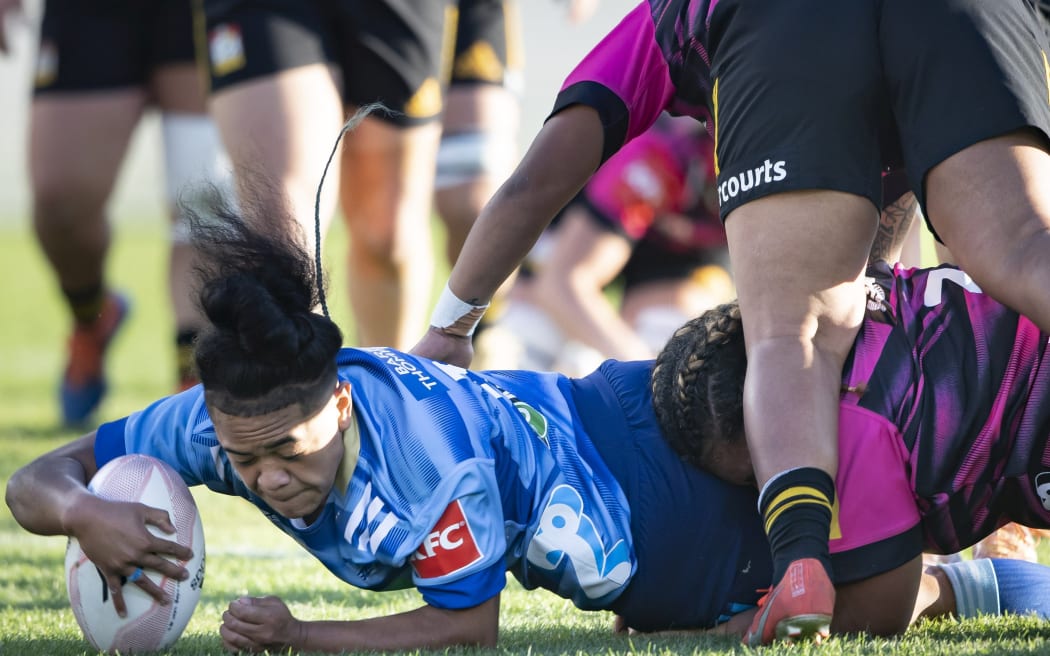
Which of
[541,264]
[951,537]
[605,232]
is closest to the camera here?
[951,537]

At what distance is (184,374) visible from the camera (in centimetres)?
501

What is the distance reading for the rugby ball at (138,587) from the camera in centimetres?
276

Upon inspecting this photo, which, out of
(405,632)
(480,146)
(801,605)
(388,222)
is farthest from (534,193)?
(480,146)

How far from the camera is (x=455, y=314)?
3494 mm

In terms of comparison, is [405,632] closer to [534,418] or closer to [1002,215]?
[534,418]

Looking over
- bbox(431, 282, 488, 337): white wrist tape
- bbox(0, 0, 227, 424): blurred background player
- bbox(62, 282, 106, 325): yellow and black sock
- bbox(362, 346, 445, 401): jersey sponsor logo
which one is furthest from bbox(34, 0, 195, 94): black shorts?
bbox(362, 346, 445, 401): jersey sponsor logo

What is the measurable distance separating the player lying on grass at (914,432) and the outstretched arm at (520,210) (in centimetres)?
64

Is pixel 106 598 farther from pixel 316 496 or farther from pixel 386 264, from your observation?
pixel 386 264

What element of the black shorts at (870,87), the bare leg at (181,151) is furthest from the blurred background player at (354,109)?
the black shorts at (870,87)

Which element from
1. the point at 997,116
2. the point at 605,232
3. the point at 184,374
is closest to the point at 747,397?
the point at 997,116

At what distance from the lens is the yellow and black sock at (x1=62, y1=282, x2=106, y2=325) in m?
6.41

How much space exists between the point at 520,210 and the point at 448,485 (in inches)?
36.6

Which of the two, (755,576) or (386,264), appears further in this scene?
(386,264)

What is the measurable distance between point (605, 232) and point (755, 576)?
4260 mm
